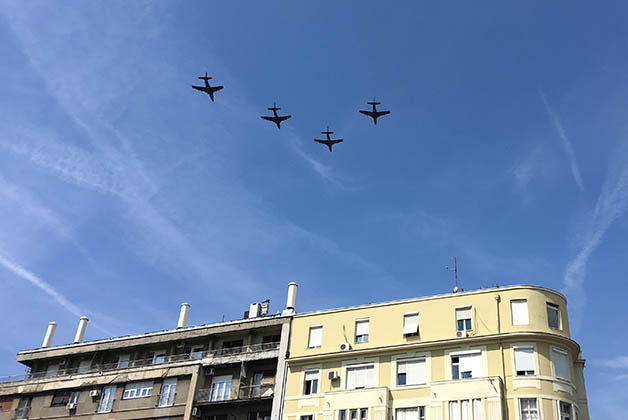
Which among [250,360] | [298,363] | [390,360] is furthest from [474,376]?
[250,360]

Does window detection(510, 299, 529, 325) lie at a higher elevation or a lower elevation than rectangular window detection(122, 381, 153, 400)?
higher

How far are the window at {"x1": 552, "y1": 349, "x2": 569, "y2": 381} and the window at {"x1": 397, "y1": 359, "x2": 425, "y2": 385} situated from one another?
7696 millimetres

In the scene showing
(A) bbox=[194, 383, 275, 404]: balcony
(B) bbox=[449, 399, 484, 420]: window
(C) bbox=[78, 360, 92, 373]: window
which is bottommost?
(B) bbox=[449, 399, 484, 420]: window

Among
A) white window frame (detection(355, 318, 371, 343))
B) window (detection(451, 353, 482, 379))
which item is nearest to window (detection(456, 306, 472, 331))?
window (detection(451, 353, 482, 379))

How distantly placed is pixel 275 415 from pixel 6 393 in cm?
2658

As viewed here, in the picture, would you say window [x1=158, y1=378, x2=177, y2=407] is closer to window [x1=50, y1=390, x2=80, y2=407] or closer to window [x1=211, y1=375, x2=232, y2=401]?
window [x1=211, y1=375, x2=232, y2=401]

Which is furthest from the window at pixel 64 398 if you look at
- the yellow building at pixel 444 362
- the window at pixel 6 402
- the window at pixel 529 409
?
the window at pixel 529 409

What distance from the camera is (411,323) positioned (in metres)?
44.9

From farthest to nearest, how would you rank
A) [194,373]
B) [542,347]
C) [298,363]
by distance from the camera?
[194,373] → [298,363] → [542,347]

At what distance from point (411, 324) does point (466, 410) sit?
7.11 meters

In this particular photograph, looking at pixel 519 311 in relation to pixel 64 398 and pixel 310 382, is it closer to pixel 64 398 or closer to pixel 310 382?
pixel 310 382

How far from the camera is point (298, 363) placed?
4691cm

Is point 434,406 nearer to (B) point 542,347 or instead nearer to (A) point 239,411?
(B) point 542,347

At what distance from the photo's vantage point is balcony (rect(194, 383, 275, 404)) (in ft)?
155
